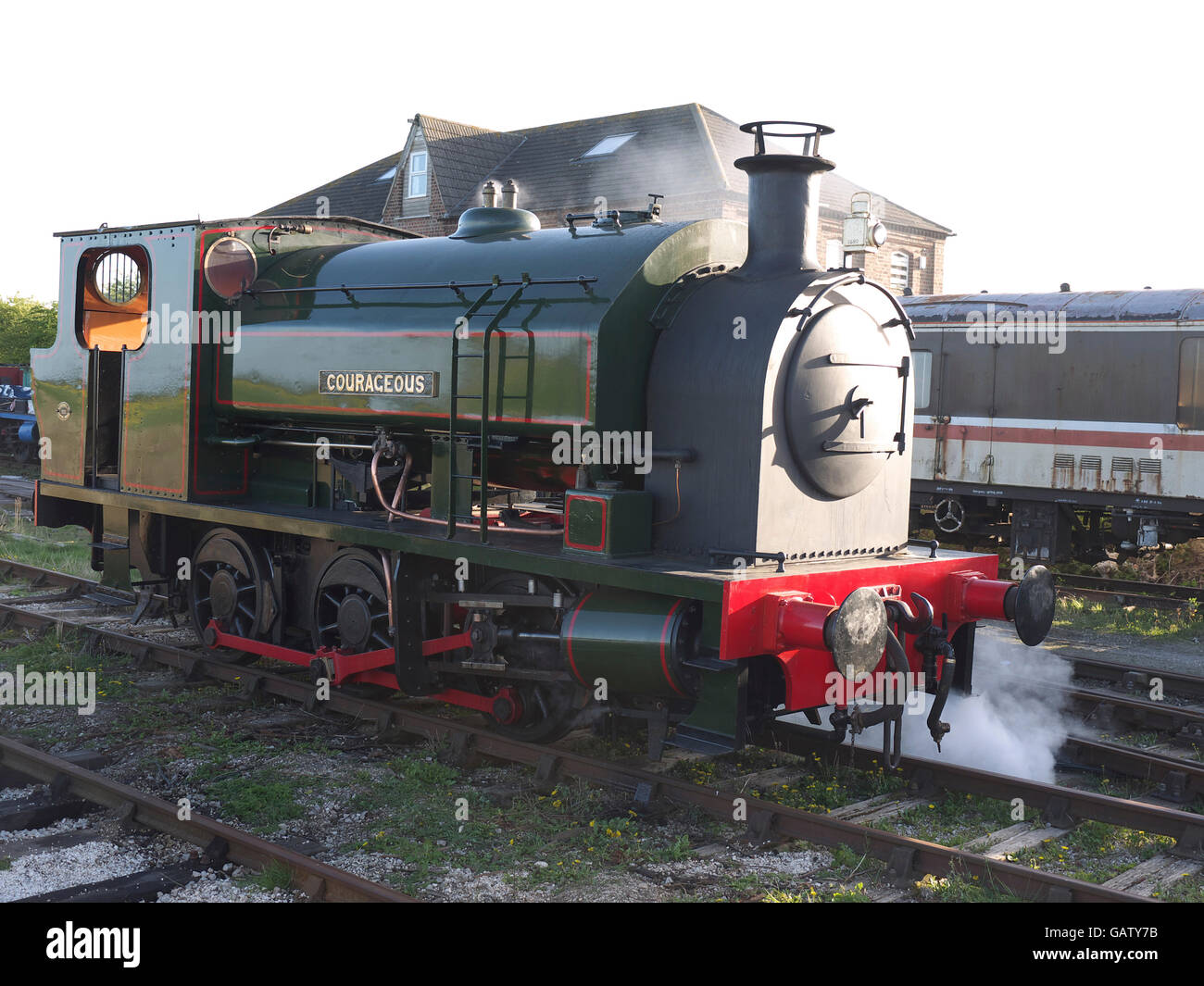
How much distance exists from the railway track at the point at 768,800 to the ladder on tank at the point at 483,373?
1236 mm

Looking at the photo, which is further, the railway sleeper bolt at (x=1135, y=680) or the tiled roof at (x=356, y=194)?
the tiled roof at (x=356, y=194)

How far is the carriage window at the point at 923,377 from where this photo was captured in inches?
605

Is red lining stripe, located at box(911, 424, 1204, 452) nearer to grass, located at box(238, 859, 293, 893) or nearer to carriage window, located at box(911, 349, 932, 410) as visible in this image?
carriage window, located at box(911, 349, 932, 410)

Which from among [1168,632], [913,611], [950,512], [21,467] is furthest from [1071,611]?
[21,467]

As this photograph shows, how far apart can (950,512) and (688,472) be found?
34.9 feet

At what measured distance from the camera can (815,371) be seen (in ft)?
18.6

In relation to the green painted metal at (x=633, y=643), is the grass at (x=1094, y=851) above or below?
below

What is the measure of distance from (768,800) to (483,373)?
2.66m

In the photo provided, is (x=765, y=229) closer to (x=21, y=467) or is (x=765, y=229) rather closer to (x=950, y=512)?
(x=950, y=512)

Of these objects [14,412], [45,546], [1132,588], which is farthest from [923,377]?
[14,412]

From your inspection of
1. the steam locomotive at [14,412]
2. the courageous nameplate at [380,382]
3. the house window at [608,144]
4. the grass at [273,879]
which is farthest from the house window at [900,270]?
the grass at [273,879]

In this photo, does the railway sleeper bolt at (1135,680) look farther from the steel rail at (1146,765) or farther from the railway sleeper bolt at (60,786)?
the railway sleeper bolt at (60,786)

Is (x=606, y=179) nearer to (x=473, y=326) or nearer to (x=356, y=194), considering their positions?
(x=356, y=194)

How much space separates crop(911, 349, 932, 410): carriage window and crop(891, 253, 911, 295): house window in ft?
41.1
